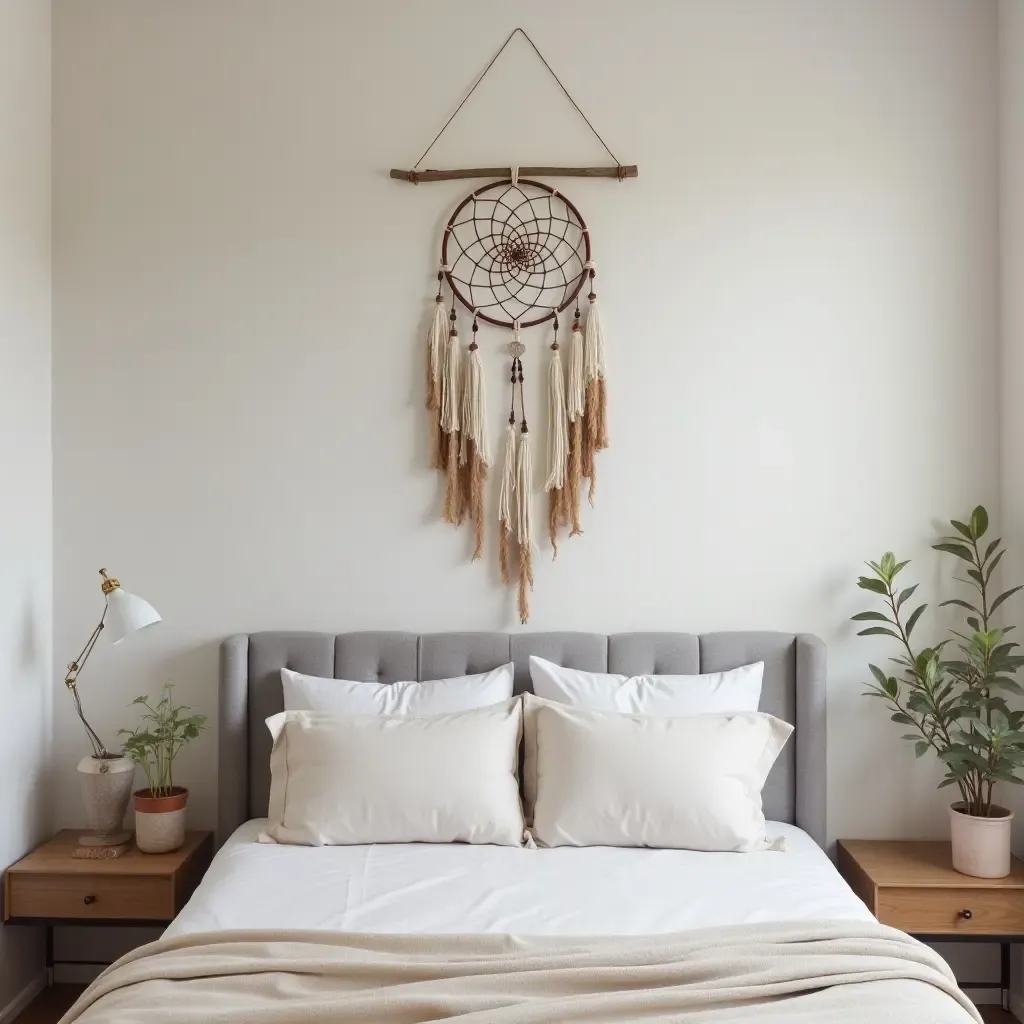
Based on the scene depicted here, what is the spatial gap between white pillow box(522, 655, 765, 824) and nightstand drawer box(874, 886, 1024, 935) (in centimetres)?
62

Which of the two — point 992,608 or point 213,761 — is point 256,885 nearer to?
point 213,761

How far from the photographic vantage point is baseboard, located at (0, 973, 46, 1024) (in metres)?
2.87

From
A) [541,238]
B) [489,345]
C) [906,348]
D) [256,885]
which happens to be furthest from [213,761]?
[906,348]

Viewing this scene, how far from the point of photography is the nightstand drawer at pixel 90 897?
2.79 metres

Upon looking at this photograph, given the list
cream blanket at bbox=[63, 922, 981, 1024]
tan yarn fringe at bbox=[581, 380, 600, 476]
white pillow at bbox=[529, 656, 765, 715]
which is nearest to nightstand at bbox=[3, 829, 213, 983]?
cream blanket at bbox=[63, 922, 981, 1024]

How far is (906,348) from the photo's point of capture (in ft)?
10.3

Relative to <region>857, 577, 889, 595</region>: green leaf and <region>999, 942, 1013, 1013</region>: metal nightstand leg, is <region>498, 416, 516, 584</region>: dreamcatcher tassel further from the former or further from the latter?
<region>999, 942, 1013, 1013</region>: metal nightstand leg

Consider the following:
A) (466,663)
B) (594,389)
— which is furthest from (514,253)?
(466,663)

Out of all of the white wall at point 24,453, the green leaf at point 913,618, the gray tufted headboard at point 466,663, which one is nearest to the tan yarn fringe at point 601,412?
the gray tufted headboard at point 466,663

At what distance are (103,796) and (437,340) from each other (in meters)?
Answer: 1.62

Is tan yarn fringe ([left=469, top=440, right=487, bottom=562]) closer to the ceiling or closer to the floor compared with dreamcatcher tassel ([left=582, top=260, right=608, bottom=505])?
closer to the floor

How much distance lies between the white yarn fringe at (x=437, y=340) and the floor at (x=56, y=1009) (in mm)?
2081

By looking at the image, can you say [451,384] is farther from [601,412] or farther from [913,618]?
[913,618]

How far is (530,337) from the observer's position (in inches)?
125
